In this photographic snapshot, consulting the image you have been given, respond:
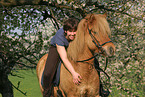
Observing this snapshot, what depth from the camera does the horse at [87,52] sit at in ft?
12.7

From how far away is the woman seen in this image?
13.6ft

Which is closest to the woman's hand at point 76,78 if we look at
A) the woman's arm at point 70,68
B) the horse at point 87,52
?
the woman's arm at point 70,68

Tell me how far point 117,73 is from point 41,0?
185 inches

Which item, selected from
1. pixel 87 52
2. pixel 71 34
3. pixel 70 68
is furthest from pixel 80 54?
pixel 71 34

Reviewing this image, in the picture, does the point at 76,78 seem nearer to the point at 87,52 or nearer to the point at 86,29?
the point at 87,52

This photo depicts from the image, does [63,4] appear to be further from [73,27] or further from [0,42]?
[0,42]

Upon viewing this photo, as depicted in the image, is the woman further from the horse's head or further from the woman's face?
the horse's head

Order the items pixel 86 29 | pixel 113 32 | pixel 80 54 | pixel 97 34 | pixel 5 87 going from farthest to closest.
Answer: pixel 5 87, pixel 113 32, pixel 80 54, pixel 86 29, pixel 97 34

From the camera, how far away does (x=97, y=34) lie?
3896 mm

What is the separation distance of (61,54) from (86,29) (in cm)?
78

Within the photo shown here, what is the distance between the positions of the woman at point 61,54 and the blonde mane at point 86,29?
0.22m

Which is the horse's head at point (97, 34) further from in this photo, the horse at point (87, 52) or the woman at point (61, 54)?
the woman at point (61, 54)

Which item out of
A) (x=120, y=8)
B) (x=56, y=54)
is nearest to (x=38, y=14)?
(x=120, y=8)

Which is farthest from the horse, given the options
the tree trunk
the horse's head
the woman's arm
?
the tree trunk
